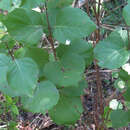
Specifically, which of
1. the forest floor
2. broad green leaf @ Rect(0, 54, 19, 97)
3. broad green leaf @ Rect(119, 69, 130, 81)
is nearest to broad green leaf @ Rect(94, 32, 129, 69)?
broad green leaf @ Rect(119, 69, 130, 81)

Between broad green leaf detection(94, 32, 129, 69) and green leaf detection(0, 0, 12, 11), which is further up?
green leaf detection(0, 0, 12, 11)

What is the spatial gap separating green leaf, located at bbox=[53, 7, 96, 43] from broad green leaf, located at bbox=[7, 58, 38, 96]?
120 mm

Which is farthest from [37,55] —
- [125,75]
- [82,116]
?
[82,116]

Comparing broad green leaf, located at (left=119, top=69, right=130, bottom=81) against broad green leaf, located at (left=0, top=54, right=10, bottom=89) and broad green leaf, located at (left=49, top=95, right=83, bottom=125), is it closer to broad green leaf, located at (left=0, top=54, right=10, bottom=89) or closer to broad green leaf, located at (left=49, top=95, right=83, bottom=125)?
broad green leaf, located at (left=49, top=95, right=83, bottom=125)

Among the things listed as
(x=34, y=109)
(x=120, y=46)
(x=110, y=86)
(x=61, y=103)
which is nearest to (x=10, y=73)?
(x=34, y=109)

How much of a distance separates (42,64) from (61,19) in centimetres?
16

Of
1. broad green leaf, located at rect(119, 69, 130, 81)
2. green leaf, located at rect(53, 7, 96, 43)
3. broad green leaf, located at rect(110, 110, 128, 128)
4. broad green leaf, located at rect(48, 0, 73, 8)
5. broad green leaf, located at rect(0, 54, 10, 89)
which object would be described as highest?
broad green leaf, located at rect(48, 0, 73, 8)

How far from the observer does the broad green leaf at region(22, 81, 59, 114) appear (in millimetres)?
677

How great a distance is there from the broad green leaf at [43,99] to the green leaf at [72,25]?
0.44 feet

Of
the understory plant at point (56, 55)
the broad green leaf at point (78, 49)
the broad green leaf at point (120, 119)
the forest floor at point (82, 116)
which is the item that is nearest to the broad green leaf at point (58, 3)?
the understory plant at point (56, 55)

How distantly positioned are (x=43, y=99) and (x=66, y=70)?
11cm

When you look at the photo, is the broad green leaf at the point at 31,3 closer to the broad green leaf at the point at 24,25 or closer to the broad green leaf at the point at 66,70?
the broad green leaf at the point at 24,25

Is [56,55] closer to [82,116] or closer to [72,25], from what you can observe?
[72,25]

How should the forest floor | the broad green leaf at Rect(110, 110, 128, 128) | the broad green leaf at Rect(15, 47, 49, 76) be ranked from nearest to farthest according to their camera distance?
the broad green leaf at Rect(15, 47, 49, 76) < the broad green leaf at Rect(110, 110, 128, 128) < the forest floor
